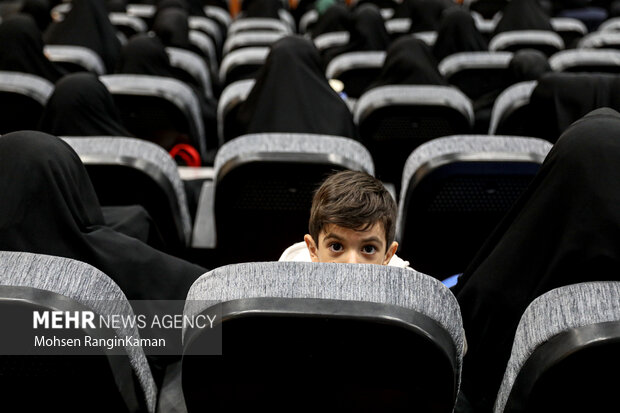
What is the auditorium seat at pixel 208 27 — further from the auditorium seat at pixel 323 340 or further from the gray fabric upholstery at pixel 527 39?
the auditorium seat at pixel 323 340

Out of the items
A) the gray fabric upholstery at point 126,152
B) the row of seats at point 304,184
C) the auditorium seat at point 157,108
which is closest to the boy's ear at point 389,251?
the row of seats at point 304,184

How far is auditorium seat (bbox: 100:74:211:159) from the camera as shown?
277cm

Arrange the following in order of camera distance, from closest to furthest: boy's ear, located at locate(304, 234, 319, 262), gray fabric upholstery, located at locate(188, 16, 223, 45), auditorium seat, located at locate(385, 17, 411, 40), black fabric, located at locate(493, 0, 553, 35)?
boy's ear, located at locate(304, 234, 319, 262) → black fabric, located at locate(493, 0, 553, 35) → auditorium seat, located at locate(385, 17, 411, 40) → gray fabric upholstery, located at locate(188, 16, 223, 45)

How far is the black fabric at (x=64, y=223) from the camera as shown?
1.49 metres

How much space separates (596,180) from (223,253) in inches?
39.5

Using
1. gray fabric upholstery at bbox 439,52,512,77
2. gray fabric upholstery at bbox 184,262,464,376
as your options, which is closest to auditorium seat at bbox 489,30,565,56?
gray fabric upholstery at bbox 439,52,512,77

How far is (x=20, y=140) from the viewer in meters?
1.55

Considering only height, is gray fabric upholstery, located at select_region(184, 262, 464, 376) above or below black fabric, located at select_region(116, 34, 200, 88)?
above

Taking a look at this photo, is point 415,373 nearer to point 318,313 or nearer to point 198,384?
point 318,313

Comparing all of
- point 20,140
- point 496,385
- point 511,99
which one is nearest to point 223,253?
point 20,140

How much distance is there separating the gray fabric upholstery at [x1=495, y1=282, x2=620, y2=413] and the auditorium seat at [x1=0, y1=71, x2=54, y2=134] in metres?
2.12

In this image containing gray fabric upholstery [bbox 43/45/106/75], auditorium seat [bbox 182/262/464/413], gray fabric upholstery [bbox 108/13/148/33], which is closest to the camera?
auditorium seat [bbox 182/262/464/413]

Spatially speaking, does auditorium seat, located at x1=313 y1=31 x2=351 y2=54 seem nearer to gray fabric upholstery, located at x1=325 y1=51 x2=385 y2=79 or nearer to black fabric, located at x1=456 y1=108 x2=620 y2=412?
gray fabric upholstery, located at x1=325 y1=51 x2=385 y2=79

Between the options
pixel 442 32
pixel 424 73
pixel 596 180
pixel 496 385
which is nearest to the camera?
pixel 596 180
